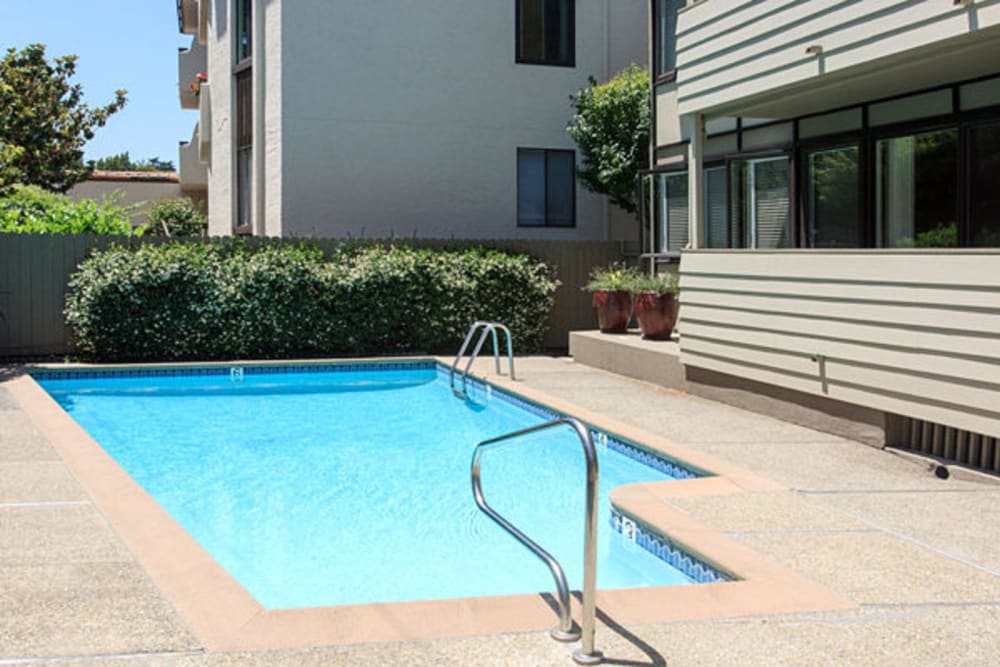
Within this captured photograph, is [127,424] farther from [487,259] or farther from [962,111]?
[962,111]

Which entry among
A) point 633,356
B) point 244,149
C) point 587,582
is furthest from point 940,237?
point 244,149

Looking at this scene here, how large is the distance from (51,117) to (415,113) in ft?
72.6

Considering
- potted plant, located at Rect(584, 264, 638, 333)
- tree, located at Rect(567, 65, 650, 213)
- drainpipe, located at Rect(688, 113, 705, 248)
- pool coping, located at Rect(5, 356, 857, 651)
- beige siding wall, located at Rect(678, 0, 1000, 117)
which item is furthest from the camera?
tree, located at Rect(567, 65, 650, 213)

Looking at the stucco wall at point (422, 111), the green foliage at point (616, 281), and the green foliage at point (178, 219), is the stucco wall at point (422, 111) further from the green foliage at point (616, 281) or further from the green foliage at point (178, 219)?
the green foliage at point (178, 219)

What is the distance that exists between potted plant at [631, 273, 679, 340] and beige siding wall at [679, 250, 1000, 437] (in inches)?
91.8

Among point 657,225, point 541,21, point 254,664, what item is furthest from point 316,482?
point 541,21

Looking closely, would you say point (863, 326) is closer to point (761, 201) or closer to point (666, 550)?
point (666, 550)

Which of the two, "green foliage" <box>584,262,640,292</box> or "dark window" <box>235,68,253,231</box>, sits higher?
"dark window" <box>235,68,253,231</box>

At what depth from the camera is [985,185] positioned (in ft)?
29.1

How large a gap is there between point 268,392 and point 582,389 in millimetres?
4563

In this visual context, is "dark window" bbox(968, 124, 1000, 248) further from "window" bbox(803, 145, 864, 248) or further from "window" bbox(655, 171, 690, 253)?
"window" bbox(655, 171, 690, 253)

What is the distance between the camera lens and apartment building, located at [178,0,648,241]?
18219 millimetres

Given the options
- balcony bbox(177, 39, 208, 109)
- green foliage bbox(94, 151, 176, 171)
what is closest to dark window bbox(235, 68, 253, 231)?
balcony bbox(177, 39, 208, 109)

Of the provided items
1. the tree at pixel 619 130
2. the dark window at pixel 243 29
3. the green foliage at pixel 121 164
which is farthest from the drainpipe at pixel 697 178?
the green foliage at pixel 121 164
